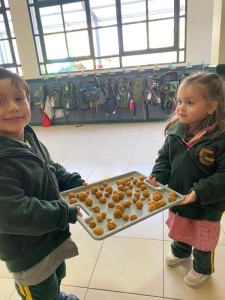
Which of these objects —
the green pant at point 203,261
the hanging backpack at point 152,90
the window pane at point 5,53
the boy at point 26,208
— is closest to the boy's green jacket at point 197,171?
the green pant at point 203,261

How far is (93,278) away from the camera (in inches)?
50.4

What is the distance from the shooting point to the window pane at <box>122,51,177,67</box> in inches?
186

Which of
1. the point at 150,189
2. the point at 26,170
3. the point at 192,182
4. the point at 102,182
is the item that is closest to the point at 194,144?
the point at 192,182

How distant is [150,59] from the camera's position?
4.81 metres

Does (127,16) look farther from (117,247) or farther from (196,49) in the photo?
(117,247)

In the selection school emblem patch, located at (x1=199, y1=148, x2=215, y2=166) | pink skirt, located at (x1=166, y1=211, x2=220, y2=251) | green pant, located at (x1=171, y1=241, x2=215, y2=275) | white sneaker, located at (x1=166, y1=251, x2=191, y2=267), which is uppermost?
school emblem patch, located at (x1=199, y1=148, x2=215, y2=166)

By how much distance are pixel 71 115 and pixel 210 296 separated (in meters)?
4.43

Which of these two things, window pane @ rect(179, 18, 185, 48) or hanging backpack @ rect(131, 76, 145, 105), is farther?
window pane @ rect(179, 18, 185, 48)

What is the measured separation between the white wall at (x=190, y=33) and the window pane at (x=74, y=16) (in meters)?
0.84

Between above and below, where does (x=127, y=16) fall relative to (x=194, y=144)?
above

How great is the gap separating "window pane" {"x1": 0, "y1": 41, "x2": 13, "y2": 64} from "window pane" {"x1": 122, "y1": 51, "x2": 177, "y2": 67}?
2.78m

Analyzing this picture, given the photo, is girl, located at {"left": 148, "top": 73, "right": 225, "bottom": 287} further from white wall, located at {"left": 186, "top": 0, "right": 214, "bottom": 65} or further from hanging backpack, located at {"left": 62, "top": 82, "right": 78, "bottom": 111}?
white wall, located at {"left": 186, "top": 0, "right": 214, "bottom": 65}

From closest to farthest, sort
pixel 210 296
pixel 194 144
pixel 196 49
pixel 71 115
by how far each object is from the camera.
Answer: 1. pixel 194 144
2. pixel 210 296
3. pixel 196 49
4. pixel 71 115

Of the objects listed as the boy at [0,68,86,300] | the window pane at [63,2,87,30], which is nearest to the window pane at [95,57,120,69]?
the window pane at [63,2,87,30]
